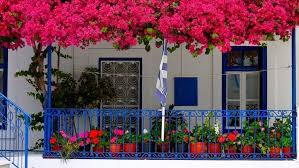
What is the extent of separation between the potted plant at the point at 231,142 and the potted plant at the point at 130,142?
4.43 feet

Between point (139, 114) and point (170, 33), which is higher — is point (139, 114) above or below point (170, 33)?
below

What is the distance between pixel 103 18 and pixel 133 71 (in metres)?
3.62

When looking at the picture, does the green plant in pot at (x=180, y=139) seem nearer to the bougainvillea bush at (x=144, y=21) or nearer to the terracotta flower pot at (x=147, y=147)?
the terracotta flower pot at (x=147, y=147)

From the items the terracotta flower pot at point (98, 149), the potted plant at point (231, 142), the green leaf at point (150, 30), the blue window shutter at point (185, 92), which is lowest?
the terracotta flower pot at point (98, 149)

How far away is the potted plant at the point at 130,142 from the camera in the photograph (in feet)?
34.2

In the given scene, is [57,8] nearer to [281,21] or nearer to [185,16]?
[185,16]

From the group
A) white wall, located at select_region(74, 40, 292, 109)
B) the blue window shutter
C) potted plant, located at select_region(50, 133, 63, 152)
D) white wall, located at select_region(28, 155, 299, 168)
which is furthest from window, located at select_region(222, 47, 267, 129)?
potted plant, located at select_region(50, 133, 63, 152)

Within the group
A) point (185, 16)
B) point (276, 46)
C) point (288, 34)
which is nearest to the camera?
point (185, 16)

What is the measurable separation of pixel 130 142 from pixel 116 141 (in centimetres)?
23

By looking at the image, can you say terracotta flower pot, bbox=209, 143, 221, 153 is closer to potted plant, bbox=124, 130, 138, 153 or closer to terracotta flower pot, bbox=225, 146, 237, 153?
terracotta flower pot, bbox=225, 146, 237, 153

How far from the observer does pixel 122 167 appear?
1030 cm

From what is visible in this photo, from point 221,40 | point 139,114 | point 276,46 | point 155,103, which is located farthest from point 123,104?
point 221,40

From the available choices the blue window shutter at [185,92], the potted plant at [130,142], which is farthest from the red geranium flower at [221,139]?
the blue window shutter at [185,92]

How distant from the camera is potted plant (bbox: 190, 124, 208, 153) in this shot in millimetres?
10367
